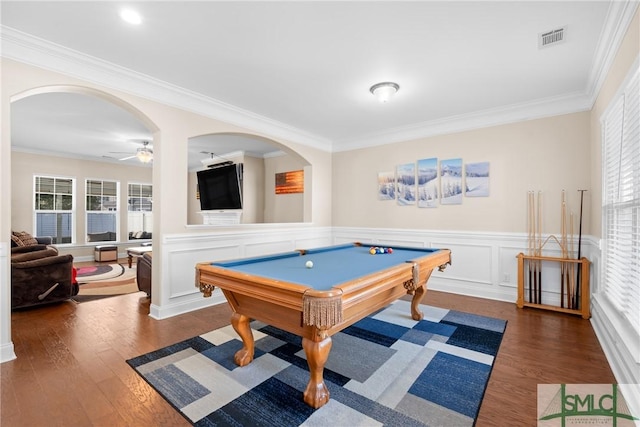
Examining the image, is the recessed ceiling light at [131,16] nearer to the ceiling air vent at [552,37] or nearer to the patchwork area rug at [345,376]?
the patchwork area rug at [345,376]

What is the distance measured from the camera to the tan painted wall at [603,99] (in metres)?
1.98

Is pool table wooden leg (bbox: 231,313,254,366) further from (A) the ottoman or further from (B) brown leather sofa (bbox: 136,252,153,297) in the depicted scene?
(A) the ottoman

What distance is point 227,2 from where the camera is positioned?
2068mm

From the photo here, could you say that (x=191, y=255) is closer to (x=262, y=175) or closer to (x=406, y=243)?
(x=406, y=243)

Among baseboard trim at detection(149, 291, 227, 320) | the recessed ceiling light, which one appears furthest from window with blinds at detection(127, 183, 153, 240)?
the recessed ceiling light

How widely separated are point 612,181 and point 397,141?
288 centimetres

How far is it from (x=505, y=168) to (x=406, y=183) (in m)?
1.41

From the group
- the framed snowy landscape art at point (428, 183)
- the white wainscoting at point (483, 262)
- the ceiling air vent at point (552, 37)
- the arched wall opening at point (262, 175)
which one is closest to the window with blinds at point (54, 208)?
the arched wall opening at point (262, 175)

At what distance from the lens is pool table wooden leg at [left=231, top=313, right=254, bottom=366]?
231 centimetres

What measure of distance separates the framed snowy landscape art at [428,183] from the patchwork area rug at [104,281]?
4.77m

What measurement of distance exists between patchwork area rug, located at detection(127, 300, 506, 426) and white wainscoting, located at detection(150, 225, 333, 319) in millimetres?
875

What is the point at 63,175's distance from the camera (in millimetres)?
7316

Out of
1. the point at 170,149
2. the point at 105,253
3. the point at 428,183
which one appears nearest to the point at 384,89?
the point at 428,183

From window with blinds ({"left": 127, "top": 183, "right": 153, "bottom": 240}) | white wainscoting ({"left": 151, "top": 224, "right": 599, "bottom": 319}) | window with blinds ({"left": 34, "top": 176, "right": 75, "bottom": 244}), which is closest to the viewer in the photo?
white wainscoting ({"left": 151, "top": 224, "right": 599, "bottom": 319})
